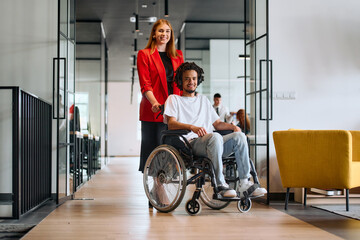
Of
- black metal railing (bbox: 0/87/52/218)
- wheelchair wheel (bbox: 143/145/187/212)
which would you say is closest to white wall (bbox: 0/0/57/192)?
black metal railing (bbox: 0/87/52/218)

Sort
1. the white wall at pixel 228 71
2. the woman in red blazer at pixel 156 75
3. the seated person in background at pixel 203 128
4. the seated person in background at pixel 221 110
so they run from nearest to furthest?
the seated person in background at pixel 203 128 < the woman in red blazer at pixel 156 75 < the seated person in background at pixel 221 110 < the white wall at pixel 228 71

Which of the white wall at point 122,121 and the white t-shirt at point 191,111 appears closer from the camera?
the white t-shirt at point 191,111

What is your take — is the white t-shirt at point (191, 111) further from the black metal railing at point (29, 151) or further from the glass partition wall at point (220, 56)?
the glass partition wall at point (220, 56)

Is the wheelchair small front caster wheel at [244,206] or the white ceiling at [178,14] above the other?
the white ceiling at [178,14]

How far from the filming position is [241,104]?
28.1ft

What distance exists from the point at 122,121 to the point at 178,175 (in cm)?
1619

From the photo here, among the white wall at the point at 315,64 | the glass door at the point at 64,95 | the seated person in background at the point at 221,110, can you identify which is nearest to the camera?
the glass door at the point at 64,95

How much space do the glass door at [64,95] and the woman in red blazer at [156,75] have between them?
855mm

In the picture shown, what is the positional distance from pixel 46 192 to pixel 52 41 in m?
1.45

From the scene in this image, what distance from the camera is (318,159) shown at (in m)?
3.75

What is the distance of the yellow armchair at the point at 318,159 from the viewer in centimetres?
365

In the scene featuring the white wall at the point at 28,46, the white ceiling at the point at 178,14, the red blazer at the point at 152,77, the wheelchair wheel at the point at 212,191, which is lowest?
the wheelchair wheel at the point at 212,191

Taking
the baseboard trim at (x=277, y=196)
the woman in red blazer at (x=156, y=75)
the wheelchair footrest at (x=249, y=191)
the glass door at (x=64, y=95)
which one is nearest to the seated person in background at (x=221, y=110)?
the baseboard trim at (x=277, y=196)

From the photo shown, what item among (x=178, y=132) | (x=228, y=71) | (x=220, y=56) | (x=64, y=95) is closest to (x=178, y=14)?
(x=220, y=56)
